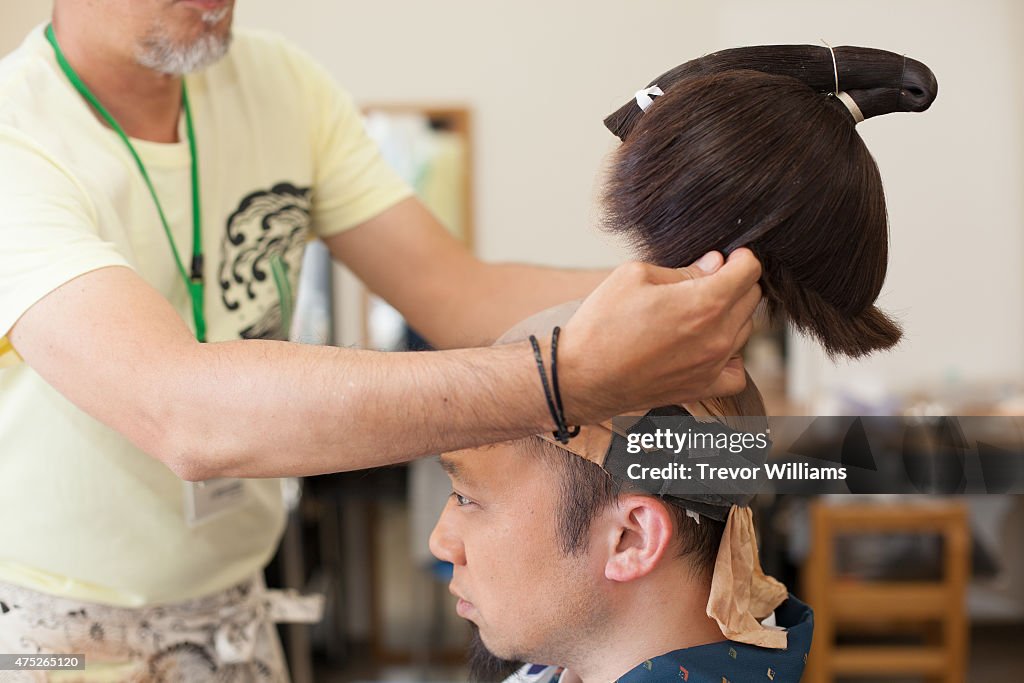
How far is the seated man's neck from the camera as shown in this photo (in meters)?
0.99

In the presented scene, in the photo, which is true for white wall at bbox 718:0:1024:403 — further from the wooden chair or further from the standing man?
the wooden chair

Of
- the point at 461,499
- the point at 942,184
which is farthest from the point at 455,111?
the point at 461,499

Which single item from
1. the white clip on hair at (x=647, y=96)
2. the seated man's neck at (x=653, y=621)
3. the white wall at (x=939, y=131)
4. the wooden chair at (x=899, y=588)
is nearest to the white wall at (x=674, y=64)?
the white wall at (x=939, y=131)

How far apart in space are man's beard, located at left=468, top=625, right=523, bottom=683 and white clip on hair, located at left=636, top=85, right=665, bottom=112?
1.90 ft

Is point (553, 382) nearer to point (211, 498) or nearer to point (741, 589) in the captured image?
point (741, 589)

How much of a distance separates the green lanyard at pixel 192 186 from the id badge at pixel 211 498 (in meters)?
0.17

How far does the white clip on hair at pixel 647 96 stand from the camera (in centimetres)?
86

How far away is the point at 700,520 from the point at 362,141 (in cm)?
72

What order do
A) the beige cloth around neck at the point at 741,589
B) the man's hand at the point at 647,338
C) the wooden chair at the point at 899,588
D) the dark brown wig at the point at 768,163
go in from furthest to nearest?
the wooden chair at the point at 899,588
the beige cloth around neck at the point at 741,589
the dark brown wig at the point at 768,163
the man's hand at the point at 647,338

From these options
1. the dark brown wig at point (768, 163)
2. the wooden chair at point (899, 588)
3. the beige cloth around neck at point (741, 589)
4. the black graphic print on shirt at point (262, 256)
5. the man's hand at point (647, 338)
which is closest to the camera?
the man's hand at point (647, 338)

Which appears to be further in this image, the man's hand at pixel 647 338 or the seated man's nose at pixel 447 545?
the seated man's nose at pixel 447 545

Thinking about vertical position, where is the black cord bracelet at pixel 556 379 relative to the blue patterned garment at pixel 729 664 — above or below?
above

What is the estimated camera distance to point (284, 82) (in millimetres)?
1347

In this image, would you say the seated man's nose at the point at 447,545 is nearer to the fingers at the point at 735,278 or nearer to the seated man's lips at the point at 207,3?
the fingers at the point at 735,278
